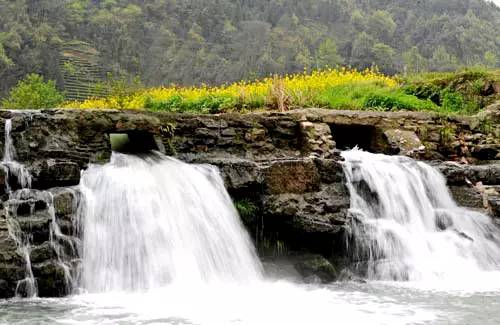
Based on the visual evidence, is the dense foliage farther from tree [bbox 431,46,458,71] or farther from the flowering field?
the flowering field

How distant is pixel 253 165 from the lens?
826cm

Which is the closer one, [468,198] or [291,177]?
[291,177]

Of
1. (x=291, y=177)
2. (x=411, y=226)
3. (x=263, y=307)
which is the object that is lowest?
(x=263, y=307)

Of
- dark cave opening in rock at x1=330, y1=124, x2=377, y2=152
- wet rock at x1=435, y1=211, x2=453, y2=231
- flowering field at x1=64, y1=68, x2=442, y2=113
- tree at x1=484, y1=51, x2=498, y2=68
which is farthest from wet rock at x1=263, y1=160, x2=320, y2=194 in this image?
tree at x1=484, y1=51, x2=498, y2=68

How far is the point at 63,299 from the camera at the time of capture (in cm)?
629

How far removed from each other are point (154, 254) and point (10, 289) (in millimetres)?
1595

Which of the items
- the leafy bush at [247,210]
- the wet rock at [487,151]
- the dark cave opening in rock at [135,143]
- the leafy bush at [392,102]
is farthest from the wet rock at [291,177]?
the leafy bush at [392,102]

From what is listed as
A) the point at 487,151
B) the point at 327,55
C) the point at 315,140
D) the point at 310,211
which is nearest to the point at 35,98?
the point at 315,140

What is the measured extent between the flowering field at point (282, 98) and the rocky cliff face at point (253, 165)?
109 cm

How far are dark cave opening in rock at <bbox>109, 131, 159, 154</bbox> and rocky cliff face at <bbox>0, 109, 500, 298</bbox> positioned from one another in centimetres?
2

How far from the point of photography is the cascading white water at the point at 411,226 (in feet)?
26.7

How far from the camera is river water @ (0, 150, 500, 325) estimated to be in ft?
18.7

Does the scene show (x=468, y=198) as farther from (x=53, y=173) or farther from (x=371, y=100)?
(x=53, y=173)

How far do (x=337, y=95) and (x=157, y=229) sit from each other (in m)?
6.41
